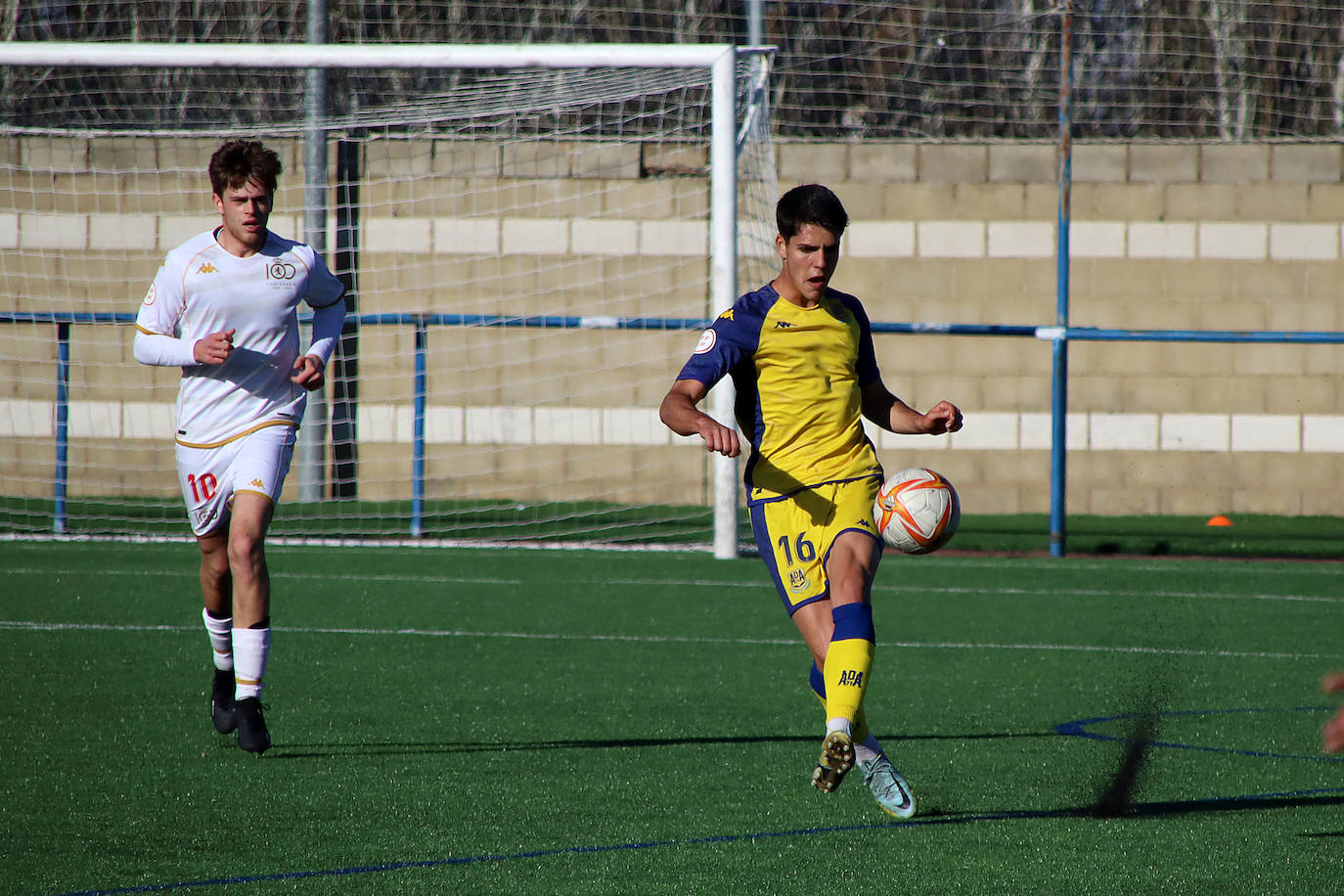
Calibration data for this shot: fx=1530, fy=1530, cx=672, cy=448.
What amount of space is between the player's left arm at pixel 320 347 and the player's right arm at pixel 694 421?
56.4 inches

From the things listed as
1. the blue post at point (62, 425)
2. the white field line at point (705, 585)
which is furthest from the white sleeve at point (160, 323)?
the blue post at point (62, 425)

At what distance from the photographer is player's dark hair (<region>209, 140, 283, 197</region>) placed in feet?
16.1

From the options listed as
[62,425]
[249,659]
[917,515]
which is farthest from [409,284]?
[917,515]

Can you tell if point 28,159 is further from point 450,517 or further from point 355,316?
point 450,517

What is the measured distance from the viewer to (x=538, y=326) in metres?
12.0

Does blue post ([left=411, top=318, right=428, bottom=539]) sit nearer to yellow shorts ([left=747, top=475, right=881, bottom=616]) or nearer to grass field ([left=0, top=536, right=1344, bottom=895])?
grass field ([left=0, top=536, right=1344, bottom=895])

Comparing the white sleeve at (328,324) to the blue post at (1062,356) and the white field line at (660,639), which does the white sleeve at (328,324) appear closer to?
the white field line at (660,639)

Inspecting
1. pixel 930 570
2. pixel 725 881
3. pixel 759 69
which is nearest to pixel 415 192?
pixel 759 69

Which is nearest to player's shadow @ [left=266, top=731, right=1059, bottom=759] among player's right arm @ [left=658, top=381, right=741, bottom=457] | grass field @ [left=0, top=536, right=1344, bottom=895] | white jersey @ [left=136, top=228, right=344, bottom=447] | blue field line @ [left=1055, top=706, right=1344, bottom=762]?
grass field @ [left=0, top=536, right=1344, bottom=895]

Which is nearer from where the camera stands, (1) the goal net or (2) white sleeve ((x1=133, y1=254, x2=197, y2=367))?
(2) white sleeve ((x1=133, y1=254, x2=197, y2=367))

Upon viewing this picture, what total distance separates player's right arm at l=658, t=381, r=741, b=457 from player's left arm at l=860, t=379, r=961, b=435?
1.78ft

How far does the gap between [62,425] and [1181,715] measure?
915 centimetres

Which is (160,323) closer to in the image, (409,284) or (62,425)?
(62,425)

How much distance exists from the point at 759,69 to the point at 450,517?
4.41m
